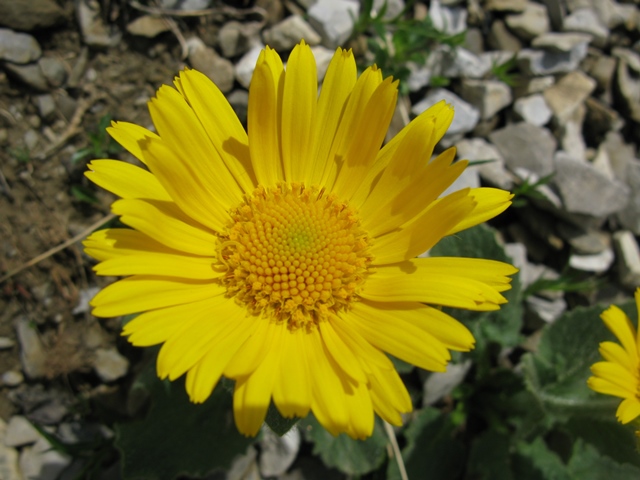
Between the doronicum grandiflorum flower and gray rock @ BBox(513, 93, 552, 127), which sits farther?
gray rock @ BBox(513, 93, 552, 127)

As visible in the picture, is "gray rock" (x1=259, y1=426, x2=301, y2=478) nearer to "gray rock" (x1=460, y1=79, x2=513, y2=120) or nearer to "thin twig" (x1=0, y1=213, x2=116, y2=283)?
"thin twig" (x1=0, y1=213, x2=116, y2=283)

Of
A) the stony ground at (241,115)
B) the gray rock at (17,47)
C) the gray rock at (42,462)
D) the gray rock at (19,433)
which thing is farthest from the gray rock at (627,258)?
the gray rock at (17,47)

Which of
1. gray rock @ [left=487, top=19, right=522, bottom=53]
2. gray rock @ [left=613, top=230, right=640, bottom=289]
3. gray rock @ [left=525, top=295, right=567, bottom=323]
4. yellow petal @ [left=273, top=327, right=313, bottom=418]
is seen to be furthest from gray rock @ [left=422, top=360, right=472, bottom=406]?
gray rock @ [left=487, top=19, right=522, bottom=53]

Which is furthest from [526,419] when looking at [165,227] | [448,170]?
[165,227]

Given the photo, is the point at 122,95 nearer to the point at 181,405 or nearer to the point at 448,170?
the point at 181,405

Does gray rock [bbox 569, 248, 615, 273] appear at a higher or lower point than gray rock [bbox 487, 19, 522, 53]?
lower
